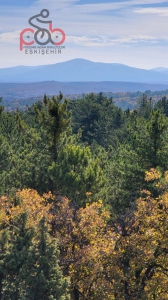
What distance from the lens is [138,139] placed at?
26641 millimetres

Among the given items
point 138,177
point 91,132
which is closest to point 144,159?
point 138,177

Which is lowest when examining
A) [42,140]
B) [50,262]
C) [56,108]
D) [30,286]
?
[30,286]

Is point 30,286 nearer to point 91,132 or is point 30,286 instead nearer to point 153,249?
point 153,249

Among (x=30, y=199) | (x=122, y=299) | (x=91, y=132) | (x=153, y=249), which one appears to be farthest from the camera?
(x=91, y=132)

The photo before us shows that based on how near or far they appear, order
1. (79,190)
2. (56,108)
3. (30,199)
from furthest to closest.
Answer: (56,108) < (79,190) < (30,199)

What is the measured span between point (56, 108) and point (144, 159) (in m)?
8.14

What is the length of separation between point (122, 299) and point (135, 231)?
10.5ft

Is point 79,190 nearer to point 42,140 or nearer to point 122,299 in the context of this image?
point 42,140

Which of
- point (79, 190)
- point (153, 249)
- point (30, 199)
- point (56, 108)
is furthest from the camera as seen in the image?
point (56, 108)

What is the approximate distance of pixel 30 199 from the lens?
18562mm

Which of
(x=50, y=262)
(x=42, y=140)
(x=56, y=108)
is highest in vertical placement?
(x=56, y=108)

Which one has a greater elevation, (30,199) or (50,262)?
(30,199)

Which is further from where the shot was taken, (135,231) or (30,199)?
(30,199)

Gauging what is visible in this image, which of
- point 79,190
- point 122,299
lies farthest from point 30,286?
point 79,190
